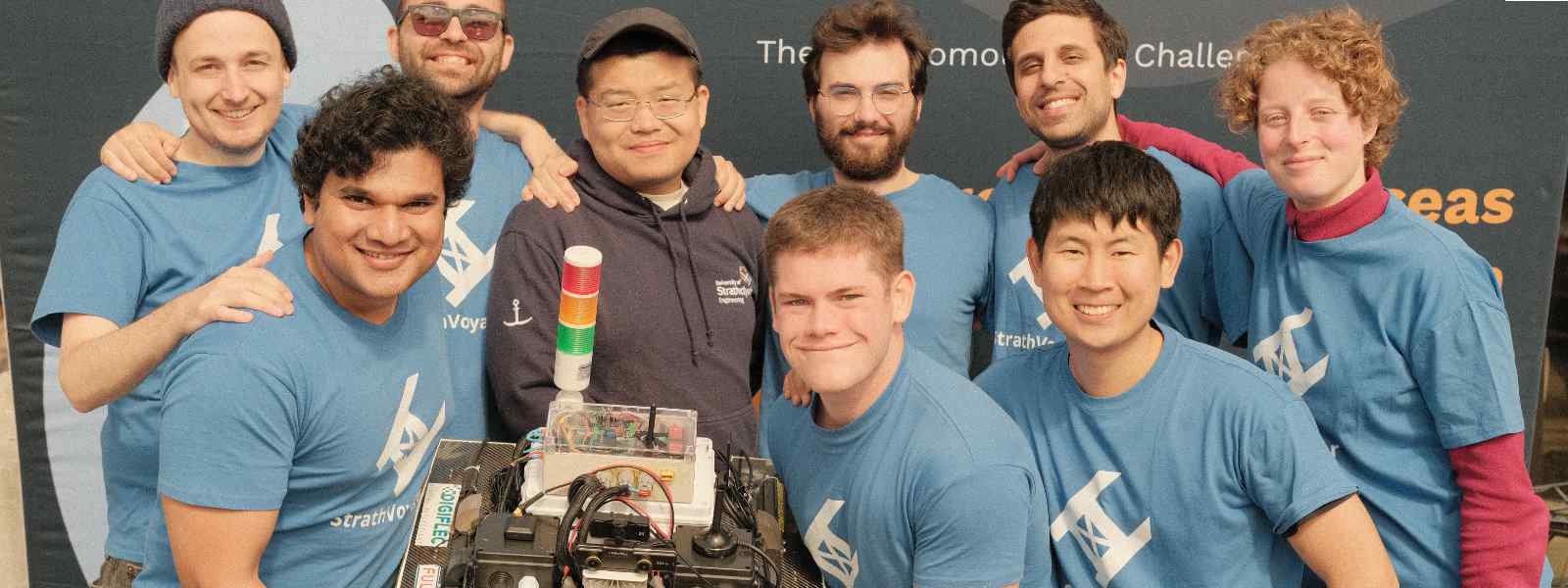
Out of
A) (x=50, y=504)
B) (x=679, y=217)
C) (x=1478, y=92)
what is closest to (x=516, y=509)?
(x=679, y=217)

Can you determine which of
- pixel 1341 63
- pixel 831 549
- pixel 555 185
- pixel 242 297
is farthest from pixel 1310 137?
pixel 242 297

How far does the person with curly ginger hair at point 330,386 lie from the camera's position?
6.63ft

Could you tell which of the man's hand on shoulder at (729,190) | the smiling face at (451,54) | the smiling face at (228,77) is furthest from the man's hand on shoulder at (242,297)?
the man's hand on shoulder at (729,190)

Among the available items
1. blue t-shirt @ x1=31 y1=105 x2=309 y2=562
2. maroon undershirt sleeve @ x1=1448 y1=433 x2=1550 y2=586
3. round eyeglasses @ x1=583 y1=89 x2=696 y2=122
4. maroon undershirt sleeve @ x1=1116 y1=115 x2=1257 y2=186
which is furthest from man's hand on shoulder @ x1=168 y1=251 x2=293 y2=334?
maroon undershirt sleeve @ x1=1448 y1=433 x2=1550 y2=586

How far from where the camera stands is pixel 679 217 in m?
3.07

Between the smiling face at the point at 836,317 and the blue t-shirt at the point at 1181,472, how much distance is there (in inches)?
19.9

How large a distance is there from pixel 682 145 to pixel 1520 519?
2.03 metres

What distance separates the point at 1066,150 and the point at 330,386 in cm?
201

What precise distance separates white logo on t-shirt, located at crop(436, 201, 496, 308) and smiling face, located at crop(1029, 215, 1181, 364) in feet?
4.89

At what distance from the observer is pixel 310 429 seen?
2.14 metres

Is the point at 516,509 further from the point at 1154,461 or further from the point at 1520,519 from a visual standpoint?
the point at 1520,519

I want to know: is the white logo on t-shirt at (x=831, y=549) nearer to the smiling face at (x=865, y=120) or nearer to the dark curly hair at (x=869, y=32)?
the smiling face at (x=865, y=120)

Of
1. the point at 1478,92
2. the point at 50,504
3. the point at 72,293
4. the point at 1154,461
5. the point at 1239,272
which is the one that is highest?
the point at 1478,92

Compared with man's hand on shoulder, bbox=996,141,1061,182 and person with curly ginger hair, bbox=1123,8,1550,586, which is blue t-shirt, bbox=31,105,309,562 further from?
person with curly ginger hair, bbox=1123,8,1550,586
